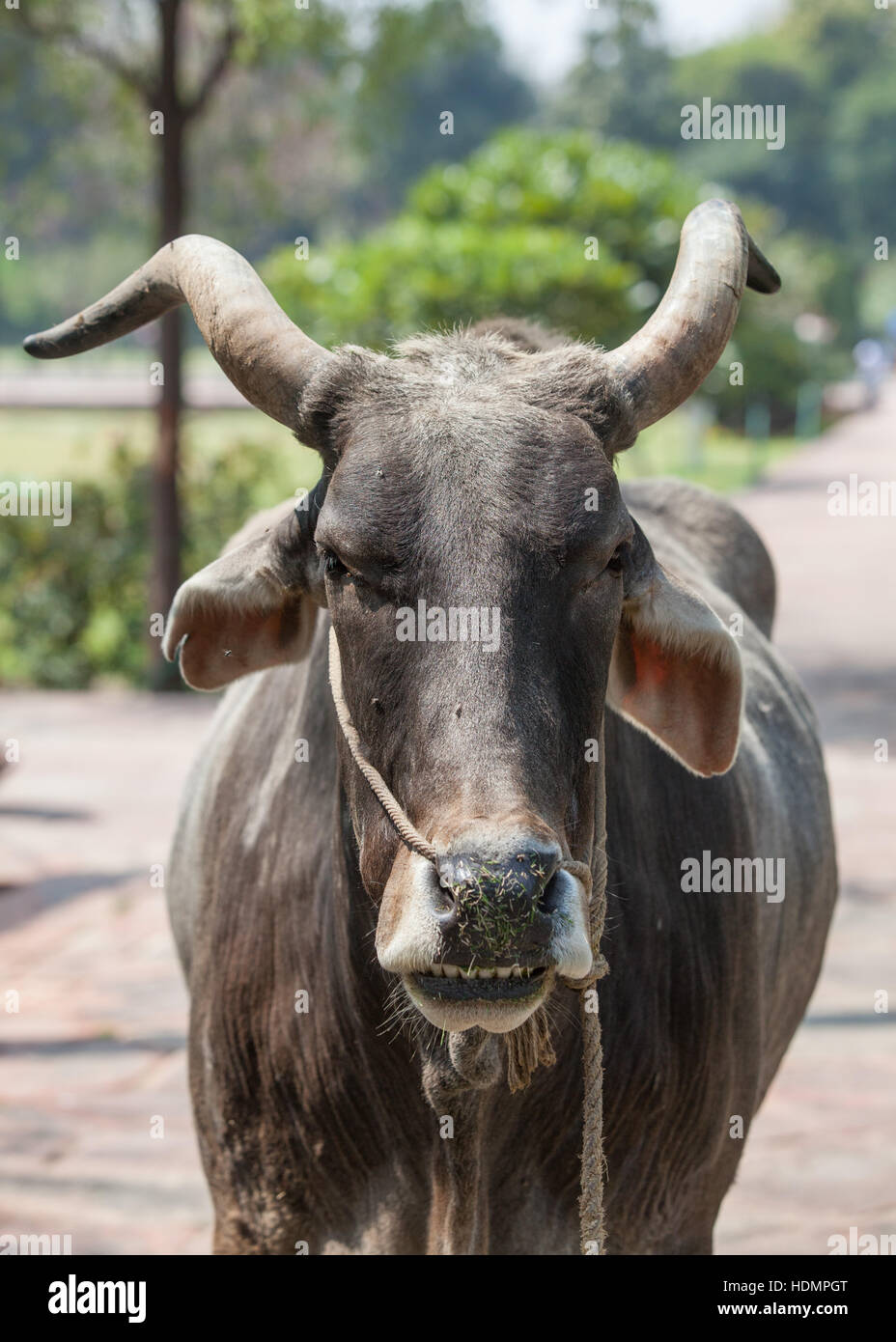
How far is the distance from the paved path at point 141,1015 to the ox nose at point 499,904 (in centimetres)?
296

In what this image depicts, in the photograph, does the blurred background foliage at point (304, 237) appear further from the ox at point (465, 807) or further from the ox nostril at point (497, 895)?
the ox nostril at point (497, 895)

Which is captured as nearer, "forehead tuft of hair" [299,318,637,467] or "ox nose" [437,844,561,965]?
"ox nose" [437,844,561,965]

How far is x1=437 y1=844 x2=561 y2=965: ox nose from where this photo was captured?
2316mm

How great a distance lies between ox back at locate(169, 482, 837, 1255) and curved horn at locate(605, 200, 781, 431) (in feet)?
2.50

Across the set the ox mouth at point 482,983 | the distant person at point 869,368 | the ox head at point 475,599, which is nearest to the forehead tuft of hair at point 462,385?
the ox head at point 475,599

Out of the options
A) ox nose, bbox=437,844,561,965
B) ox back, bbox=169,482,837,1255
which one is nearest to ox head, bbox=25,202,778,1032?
ox nose, bbox=437,844,561,965

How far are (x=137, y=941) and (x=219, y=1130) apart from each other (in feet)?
13.6

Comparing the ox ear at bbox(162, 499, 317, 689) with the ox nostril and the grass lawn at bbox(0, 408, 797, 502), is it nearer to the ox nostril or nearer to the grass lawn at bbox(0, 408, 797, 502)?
the ox nostril

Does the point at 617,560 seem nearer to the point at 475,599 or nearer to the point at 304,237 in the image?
the point at 475,599

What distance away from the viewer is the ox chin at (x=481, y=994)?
96.5 inches

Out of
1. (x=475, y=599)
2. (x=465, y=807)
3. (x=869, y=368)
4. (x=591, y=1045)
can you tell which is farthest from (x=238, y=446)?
(x=869, y=368)

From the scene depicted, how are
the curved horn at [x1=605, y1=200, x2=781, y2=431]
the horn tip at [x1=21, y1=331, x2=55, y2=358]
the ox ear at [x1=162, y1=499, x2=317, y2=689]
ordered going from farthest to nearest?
the horn tip at [x1=21, y1=331, x2=55, y2=358] → the ox ear at [x1=162, y1=499, x2=317, y2=689] → the curved horn at [x1=605, y1=200, x2=781, y2=431]
